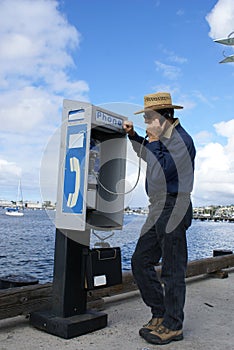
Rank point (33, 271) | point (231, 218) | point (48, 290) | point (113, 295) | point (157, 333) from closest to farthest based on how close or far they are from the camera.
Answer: point (157, 333) < point (48, 290) < point (113, 295) < point (33, 271) < point (231, 218)

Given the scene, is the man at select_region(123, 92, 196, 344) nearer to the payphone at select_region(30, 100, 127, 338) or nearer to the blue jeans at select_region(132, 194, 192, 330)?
the blue jeans at select_region(132, 194, 192, 330)

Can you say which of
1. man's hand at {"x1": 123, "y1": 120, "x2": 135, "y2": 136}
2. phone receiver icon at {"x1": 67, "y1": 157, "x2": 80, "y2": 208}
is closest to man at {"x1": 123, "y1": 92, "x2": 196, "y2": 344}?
man's hand at {"x1": 123, "y1": 120, "x2": 135, "y2": 136}

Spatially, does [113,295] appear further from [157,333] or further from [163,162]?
[163,162]

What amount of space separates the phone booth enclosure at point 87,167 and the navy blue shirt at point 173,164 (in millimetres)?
515

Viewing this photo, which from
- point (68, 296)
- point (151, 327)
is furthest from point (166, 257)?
point (68, 296)

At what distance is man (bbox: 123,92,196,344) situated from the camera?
341cm

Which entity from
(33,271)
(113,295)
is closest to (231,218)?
(33,271)

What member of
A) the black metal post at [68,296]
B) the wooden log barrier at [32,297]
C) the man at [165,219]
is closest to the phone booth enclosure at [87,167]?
the black metal post at [68,296]

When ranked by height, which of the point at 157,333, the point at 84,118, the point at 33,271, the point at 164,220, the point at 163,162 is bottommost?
the point at 33,271

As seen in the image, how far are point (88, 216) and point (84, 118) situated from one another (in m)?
0.98

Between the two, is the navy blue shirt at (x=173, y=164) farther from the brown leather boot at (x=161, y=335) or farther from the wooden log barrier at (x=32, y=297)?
the wooden log barrier at (x=32, y=297)

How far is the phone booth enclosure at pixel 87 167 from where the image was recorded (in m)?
3.46

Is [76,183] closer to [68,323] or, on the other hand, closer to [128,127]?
[128,127]

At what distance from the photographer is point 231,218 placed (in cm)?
13962
